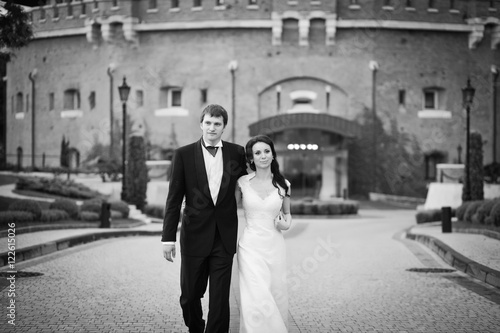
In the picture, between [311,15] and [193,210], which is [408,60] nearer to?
[311,15]

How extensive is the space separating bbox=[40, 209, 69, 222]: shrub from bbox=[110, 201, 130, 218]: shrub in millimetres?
3634

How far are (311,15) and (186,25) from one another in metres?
6.19

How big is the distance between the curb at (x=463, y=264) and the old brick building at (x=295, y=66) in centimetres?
2484

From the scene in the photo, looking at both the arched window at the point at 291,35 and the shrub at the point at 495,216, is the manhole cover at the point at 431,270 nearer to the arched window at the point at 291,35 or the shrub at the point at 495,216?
the shrub at the point at 495,216

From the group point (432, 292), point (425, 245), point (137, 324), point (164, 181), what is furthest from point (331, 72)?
point (137, 324)

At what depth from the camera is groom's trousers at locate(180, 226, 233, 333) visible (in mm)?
6594

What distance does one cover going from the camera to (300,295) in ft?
33.0

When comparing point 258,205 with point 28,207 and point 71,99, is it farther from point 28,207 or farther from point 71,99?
point 71,99

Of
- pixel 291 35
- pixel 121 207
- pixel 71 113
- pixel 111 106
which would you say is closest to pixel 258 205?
pixel 121 207

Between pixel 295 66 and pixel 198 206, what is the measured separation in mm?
36340

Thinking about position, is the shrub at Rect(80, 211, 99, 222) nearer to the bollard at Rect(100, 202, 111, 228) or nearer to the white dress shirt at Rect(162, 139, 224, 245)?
the bollard at Rect(100, 202, 111, 228)

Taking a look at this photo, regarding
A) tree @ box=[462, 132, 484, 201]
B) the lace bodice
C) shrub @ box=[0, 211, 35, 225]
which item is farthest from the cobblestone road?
tree @ box=[462, 132, 484, 201]

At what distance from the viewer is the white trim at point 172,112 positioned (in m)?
43.4

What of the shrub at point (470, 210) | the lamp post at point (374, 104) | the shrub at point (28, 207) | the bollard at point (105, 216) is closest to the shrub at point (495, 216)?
the shrub at point (470, 210)
